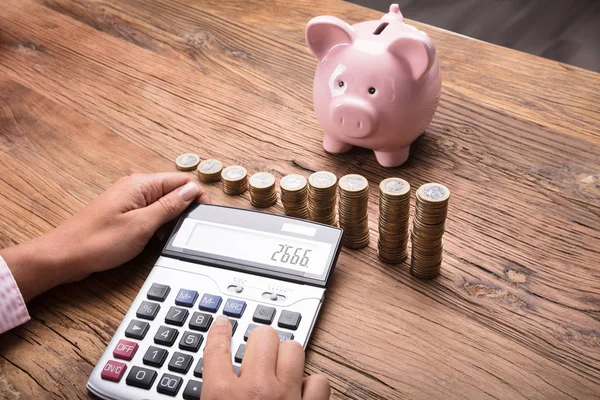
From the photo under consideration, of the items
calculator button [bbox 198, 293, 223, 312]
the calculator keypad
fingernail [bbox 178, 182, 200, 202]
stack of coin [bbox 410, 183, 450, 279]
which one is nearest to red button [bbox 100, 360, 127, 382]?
the calculator keypad

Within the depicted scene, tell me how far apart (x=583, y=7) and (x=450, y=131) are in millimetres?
1076

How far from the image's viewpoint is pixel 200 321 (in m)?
0.69

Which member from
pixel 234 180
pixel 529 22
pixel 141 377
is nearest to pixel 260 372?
pixel 141 377

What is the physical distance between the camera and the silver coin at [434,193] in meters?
0.68

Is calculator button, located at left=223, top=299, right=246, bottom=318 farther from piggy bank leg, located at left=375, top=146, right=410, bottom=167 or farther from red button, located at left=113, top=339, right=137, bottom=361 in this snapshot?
piggy bank leg, located at left=375, top=146, right=410, bottom=167

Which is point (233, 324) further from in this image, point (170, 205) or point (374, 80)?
point (374, 80)

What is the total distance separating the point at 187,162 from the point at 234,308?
1.04 feet

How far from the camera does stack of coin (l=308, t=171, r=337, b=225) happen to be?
0.78 meters

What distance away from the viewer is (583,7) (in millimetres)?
1797

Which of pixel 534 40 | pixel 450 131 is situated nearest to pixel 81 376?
pixel 450 131

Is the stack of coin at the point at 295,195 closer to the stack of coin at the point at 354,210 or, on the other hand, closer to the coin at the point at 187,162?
the stack of coin at the point at 354,210

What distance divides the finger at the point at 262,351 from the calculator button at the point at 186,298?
10 centimetres

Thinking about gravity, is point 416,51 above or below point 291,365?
above

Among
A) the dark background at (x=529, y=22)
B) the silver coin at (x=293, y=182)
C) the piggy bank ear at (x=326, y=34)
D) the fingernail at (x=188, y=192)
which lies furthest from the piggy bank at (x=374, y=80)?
the dark background at (x=529, y=22)
